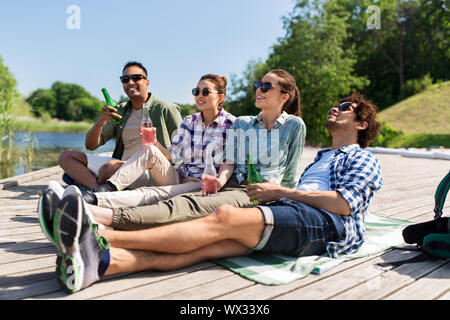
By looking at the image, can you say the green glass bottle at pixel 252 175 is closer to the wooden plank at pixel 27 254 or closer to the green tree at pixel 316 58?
the wooden plank at pixel 27 254

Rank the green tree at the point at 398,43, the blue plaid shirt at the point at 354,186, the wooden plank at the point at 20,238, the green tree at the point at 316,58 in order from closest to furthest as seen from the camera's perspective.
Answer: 1. the blue plaid shirt at the point at 354,186
2. the wooden plank at the point at 20,238
3. the green tree at the point at 316,58
4. the green tree at the point at 398,43

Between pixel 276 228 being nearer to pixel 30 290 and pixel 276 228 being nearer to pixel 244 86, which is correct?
pixel 30 290

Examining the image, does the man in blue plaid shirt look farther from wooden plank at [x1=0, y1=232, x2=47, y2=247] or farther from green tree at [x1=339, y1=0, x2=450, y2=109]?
green tree at [x1=339, y1=0, x2=450, y2=109]

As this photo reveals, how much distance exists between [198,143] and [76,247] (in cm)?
189

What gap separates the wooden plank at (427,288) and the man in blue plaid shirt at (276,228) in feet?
1.71

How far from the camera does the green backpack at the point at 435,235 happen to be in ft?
8.57

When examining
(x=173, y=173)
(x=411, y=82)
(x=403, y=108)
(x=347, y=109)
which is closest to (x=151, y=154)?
(x=173, y=173)

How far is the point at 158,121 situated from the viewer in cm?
457

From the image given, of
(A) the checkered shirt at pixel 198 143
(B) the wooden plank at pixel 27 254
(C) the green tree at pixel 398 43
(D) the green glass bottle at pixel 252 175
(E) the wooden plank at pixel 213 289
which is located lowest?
(E) the wooden plank at pixel 213 289

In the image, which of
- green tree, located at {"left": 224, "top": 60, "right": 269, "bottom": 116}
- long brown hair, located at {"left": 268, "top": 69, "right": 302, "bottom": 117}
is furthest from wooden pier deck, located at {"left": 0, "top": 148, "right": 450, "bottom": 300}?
green tree, located at {"left": 224, "top": 60, "right": 269, "bottom": 116}

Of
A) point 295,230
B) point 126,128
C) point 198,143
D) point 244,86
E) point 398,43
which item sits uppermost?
point 398,43

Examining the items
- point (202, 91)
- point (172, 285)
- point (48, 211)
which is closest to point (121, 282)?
point (172, 285)

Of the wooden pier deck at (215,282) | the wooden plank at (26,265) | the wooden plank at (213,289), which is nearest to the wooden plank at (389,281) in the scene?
the wooden pier deck at (215,282)

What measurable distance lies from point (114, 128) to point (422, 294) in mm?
3812
